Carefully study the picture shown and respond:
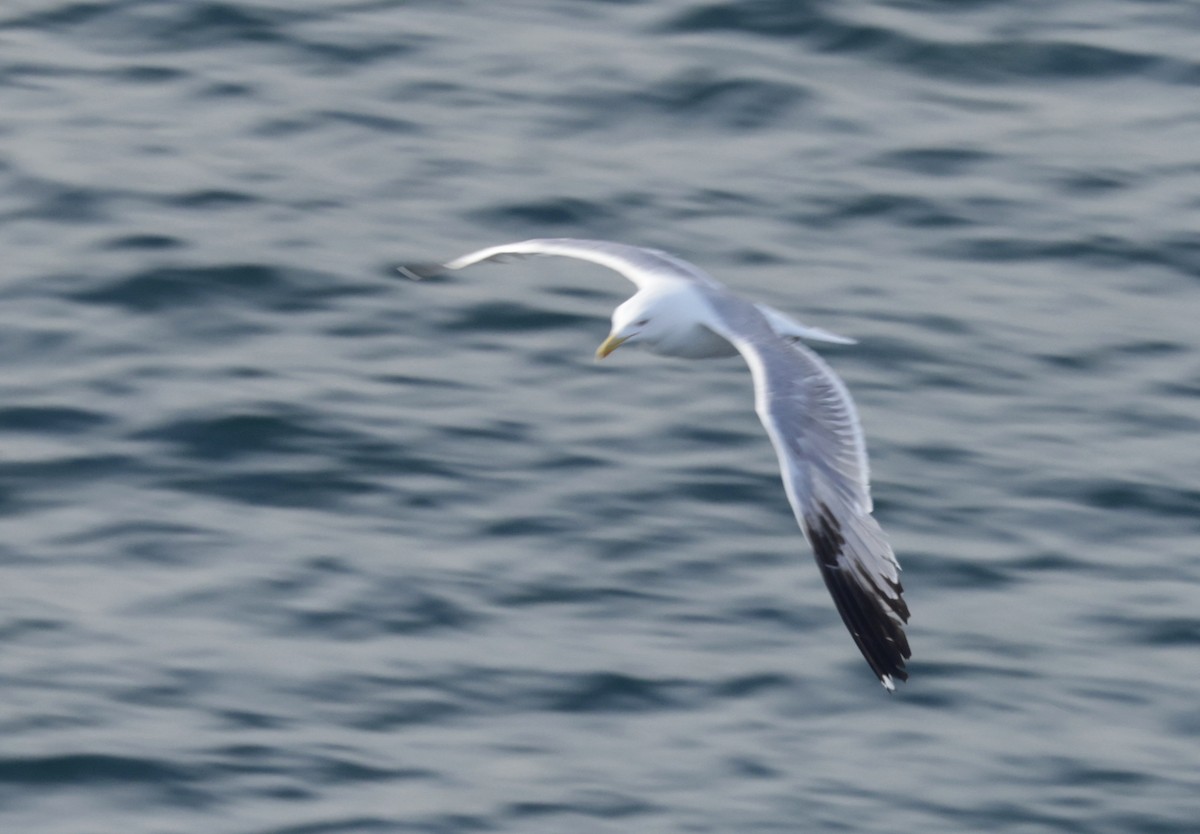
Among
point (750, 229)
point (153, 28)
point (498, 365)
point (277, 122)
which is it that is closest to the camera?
point (498, 365)

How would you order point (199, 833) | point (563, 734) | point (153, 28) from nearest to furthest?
point (199, 833), point (563, 734), point (153, 28)

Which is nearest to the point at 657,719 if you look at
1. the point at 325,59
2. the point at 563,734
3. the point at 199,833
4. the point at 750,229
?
the point at 563,734

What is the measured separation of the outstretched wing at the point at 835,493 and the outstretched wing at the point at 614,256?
0.97 metres

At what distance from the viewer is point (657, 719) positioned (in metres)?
8.49

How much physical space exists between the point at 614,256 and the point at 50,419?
2.49 meters

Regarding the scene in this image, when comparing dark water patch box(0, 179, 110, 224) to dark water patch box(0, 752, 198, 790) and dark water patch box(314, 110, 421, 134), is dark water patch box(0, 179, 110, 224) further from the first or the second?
dark water patch box(0, 752, 198, 790)

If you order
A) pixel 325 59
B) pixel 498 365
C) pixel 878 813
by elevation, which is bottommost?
pixel 878 813

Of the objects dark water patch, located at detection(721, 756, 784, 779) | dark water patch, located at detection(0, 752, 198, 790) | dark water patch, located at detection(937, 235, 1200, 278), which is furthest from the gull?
dark water patch, located at detection(937, 235, 1200, 278)

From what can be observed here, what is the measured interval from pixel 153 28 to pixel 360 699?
6.15m

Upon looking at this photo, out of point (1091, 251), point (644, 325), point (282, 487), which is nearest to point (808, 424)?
point (644, 325)

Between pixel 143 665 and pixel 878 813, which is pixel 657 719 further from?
pixel 143 665

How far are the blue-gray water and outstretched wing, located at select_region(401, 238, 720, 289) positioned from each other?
851 millimetres

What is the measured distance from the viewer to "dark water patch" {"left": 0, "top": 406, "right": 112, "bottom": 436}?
32.2 ft

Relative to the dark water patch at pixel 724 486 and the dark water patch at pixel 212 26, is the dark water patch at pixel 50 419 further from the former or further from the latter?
the dark water patch at pixel 212 26
